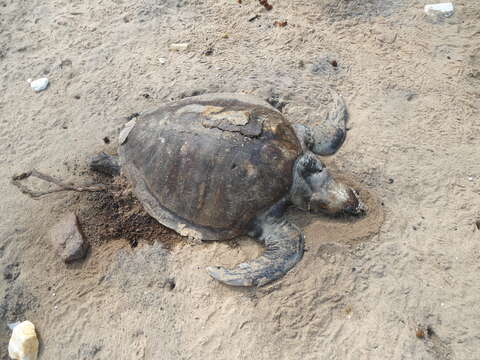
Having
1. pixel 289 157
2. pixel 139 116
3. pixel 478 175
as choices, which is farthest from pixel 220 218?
pixel 478 175

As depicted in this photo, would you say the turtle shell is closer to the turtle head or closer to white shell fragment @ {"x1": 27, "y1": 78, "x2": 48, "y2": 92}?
the turtle head

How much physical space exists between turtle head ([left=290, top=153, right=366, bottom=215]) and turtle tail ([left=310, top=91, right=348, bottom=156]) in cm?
38

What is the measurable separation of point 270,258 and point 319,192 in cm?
71

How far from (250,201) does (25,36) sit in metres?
4.18

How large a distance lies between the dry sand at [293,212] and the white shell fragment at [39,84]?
96 millimetres

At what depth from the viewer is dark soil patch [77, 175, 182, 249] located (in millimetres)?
3340

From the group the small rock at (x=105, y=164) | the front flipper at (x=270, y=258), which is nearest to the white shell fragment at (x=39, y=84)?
the small rock at (x=105, y=164)

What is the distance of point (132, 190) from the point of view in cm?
357

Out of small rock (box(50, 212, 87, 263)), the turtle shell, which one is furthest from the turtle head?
small rock (box(50, 212, 87, 263))

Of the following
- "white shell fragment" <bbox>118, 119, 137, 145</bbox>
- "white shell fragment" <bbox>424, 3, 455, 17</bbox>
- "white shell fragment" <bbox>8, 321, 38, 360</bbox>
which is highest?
"white shell fragment" <bbox>424, 3, 455, 17</bbox>

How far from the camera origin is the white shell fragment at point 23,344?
2.79 m

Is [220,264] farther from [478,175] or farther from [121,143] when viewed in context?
[478,175]

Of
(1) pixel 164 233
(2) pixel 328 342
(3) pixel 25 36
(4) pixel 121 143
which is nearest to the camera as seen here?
(2) pixel 328 342

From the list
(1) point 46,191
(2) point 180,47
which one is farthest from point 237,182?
(2) point 180,47
